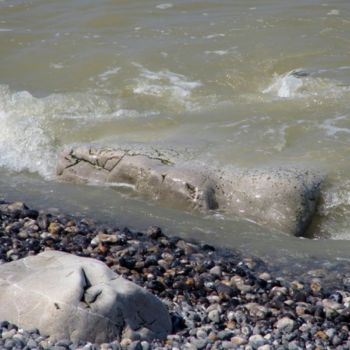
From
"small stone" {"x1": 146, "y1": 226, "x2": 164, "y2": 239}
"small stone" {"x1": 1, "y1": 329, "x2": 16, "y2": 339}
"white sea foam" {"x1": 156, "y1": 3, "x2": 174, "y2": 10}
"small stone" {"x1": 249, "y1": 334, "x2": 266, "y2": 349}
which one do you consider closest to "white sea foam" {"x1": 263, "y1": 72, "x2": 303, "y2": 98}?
"white sea foam" {"x1": 156, "y1": 3, "x2": 174, "y2": 10}

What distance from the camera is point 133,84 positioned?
1261 centimetres

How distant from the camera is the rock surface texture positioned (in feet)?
28.3

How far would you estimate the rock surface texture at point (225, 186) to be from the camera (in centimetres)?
863

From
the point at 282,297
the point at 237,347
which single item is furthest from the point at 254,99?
the point at 237,347

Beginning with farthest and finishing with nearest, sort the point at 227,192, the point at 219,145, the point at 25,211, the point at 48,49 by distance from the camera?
the point at 48,49 < the point at 219,145 < the point at 227,192 < the point at 25,211

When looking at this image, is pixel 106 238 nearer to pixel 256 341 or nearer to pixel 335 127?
pixel 256 341

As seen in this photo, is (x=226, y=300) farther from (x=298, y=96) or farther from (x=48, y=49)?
(x=48, y=49)

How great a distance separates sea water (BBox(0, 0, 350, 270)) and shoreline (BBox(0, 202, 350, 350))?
0.55 metres

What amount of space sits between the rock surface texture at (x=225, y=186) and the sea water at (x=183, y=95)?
0.16 metres

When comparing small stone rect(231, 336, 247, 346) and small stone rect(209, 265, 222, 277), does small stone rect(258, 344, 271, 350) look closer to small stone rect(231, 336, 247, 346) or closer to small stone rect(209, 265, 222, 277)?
small stone rect(231, 336, 247, 346)

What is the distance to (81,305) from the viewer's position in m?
5.70

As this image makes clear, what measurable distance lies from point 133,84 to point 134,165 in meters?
3.53

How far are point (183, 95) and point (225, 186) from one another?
3.32m

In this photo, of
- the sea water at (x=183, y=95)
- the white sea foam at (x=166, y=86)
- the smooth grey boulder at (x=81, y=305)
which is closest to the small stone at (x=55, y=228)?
the sea water at (x=183, y=95)
